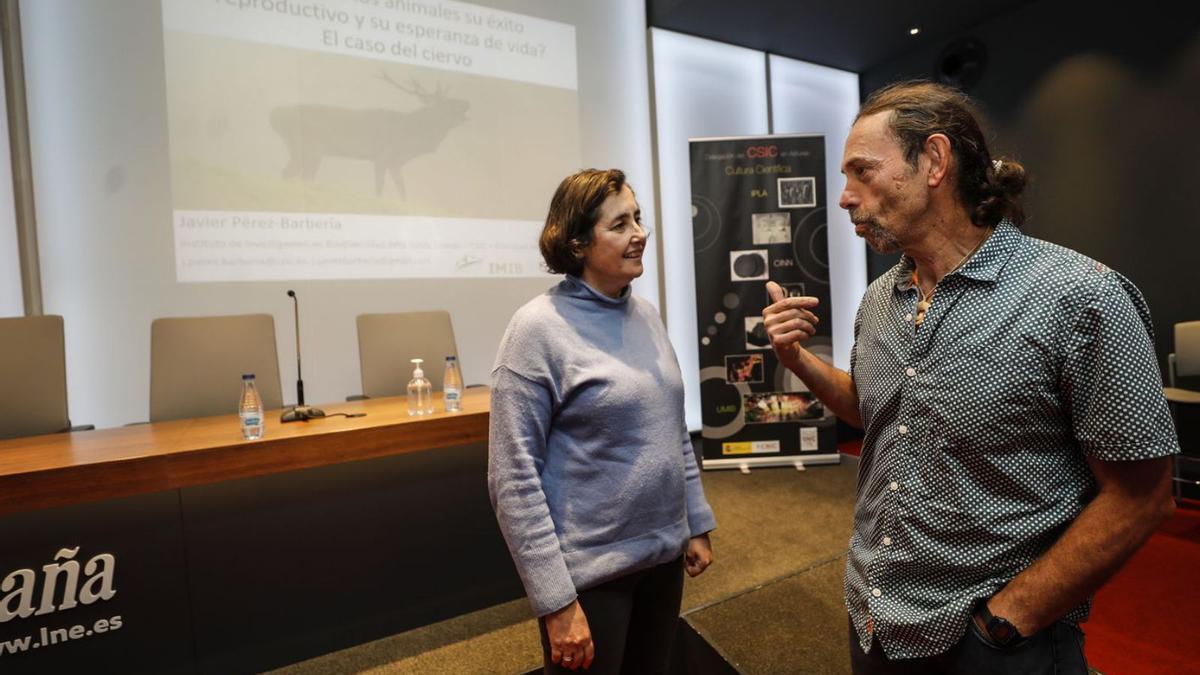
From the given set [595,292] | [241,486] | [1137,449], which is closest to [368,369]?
[241,486]

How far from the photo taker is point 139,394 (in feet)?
10.3

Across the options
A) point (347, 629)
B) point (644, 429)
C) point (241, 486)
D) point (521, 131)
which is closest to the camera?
point (644, 429)

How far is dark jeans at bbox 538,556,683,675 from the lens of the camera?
3.69 feet

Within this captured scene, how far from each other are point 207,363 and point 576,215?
7.68 ft

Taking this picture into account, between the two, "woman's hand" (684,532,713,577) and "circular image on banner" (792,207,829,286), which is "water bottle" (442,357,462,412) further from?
"circular image on banner" (792,207,829,286)

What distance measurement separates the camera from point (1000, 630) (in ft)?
2.52

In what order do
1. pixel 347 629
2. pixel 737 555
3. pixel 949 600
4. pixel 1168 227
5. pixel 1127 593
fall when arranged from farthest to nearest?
pixel 1168 227 < pixel 737 555 < pixel 1127 593 < pixel 347 629 < pixel 949 600

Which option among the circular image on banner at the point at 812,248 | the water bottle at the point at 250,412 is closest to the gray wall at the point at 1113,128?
the circular image on banner at the point at 812,248

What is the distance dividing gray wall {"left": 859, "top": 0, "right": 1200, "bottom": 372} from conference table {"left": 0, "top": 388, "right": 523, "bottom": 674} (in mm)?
3818

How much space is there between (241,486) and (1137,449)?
7.11ft

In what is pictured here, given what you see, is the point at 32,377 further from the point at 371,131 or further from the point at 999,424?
the point at 999,424

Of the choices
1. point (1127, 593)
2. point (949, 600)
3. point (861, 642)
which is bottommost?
point (1127, 593)

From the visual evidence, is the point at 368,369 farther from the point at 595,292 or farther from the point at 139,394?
the point at 595,292

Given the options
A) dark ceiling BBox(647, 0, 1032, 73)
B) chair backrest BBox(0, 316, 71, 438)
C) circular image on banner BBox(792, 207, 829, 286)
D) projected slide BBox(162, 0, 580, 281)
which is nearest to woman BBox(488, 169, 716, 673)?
chair backrest BBox(0, 316, 71, 438)
